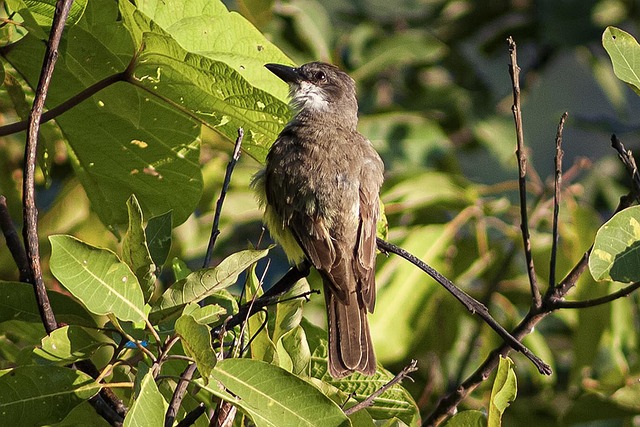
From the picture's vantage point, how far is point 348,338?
2727mm

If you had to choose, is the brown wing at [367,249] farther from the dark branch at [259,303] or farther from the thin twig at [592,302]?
the thin twig at [592,302]

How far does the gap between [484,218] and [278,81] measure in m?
2.08

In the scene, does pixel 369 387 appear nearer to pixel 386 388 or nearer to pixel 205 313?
pixel 386 388

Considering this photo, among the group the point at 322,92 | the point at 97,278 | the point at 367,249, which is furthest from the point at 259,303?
the point at 322,92

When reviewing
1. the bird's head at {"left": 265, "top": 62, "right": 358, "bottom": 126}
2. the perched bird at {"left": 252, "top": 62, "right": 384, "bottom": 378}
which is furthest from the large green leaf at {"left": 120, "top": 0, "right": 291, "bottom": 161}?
the bird's head at {"left": 265, "top": 62, "right": 358, "bottom": 126}

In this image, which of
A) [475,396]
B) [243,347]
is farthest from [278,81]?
[475,396]

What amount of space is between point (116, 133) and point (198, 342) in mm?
1113

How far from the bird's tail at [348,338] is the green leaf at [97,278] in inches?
26.8

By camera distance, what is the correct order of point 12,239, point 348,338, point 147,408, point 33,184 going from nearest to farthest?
point 147,408 < point 33,184 < point 12,239 < point 348,338

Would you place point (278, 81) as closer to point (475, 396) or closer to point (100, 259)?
point (100, 259)

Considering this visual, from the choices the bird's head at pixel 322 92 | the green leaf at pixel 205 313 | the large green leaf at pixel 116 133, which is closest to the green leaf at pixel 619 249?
the green leaf at pixel 205 313

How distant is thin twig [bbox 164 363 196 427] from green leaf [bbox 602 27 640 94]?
1238 mm

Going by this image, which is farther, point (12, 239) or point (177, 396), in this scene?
point (12, 239)

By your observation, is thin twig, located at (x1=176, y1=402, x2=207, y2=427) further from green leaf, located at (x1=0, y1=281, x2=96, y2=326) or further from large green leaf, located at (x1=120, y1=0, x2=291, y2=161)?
large green leaf, located at (x1=120, y1=0, x2=291, y2=161)
